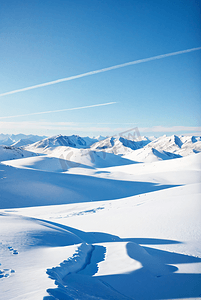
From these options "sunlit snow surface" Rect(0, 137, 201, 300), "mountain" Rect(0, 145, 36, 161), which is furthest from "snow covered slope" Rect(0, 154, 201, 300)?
"mountain" Rect(0, 145, 36, 161)

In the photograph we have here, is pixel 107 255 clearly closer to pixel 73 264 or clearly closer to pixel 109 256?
pixel 109 256

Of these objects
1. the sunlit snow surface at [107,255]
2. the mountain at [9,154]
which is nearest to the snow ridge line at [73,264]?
the sunlit snow surface at [107,255]

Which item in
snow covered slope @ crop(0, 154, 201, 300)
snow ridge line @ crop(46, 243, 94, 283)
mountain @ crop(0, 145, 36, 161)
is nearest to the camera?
snow covered slope @ crop(0, 154, 201, 300)

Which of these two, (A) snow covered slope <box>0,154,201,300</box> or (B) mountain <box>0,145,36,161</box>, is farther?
(B) mountain <box>0,145,36,161</box>

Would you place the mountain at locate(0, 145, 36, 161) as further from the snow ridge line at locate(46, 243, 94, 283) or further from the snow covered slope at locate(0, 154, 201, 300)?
the snow ridge line at locate(46, 243, 94, 283)

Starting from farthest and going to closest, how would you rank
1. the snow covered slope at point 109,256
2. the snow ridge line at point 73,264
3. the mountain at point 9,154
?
the mountain at point 9,154 → the snow ridge line at point 73,264 → the snow covered slope at point 109,256

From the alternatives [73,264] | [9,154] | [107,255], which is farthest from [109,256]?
[9,154]

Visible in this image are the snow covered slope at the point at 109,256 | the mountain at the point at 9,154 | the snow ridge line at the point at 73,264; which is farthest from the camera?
the mountain at the point at 9,154

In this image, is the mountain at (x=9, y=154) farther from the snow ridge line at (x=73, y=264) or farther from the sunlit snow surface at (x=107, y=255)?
the snow ridge line at (x=73, y=264)

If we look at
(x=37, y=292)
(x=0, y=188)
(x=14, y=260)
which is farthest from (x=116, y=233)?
(x=0, y=188)

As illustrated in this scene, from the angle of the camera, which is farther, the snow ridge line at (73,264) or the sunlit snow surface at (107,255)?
the snow ridge line at (73,264)

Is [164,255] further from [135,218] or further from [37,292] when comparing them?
[37,292]
